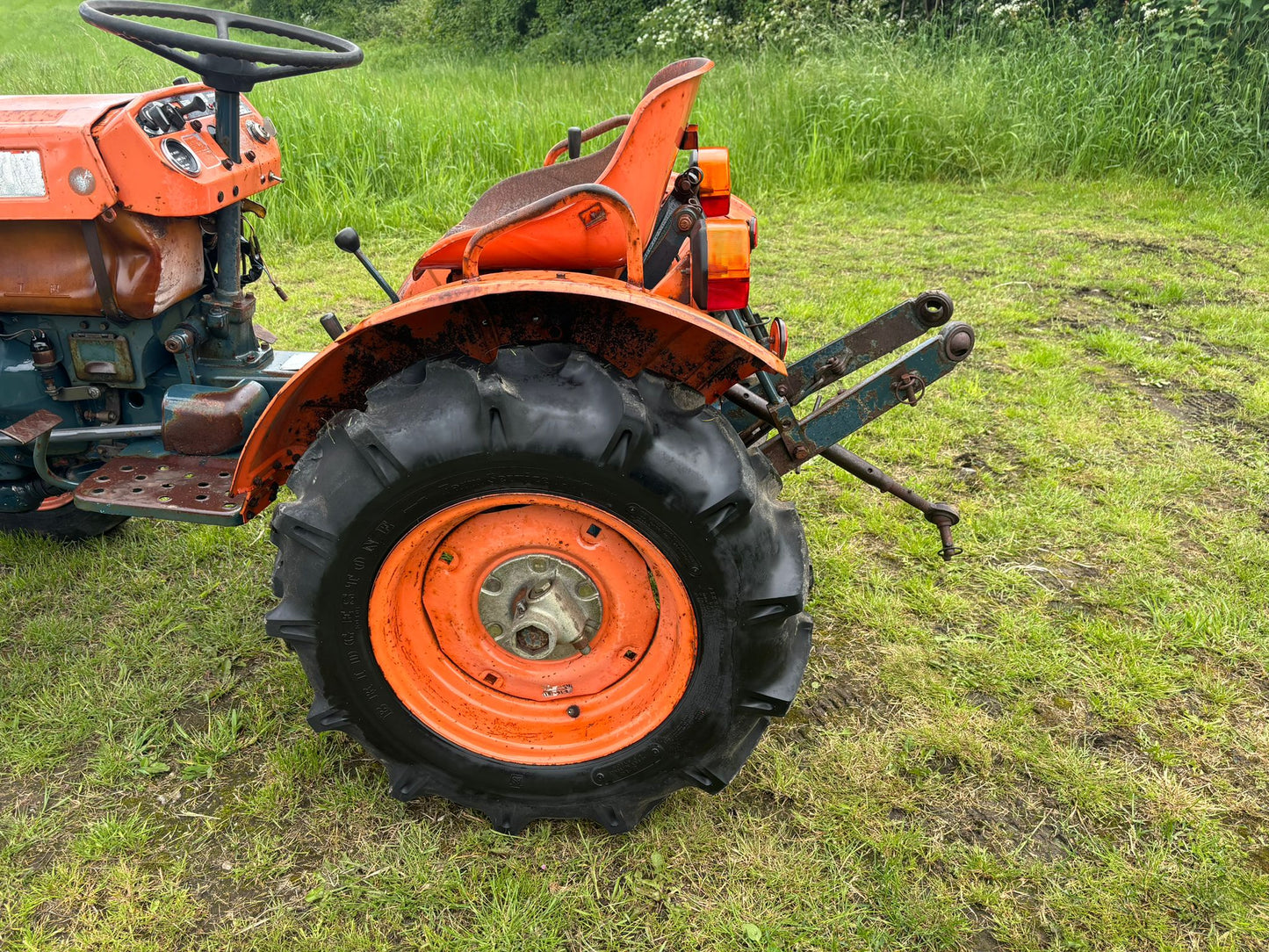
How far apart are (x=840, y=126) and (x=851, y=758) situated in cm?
575

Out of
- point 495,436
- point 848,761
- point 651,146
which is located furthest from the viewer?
point 848,761

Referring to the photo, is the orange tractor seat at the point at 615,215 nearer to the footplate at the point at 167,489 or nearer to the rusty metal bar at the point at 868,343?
the rusty metal bar at the point at 868,343

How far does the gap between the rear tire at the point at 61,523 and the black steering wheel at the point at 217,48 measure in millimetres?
1356

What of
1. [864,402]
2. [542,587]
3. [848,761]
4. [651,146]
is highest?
[651,146]

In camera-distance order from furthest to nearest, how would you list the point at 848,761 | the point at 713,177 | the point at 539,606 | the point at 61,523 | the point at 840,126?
1. the point at 840,126
2. the point at 61,523
3. the point at 713,177
4. the point at 848,761
5. the point at 539,606

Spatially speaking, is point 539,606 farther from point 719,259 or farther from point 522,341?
point 719,259

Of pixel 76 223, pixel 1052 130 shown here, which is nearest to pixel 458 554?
pixel 76 223

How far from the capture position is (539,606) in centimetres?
191

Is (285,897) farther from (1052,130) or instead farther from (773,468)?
(1052,130)

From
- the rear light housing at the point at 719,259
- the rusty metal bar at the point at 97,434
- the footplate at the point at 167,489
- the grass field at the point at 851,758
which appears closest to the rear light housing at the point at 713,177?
Result: the rear light housing at the point at 719,259

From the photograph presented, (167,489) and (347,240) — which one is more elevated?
(347,240)

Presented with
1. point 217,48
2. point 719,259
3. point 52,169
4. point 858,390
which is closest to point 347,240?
point 217,48

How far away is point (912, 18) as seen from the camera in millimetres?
9188

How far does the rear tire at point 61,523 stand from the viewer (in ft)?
9.30
